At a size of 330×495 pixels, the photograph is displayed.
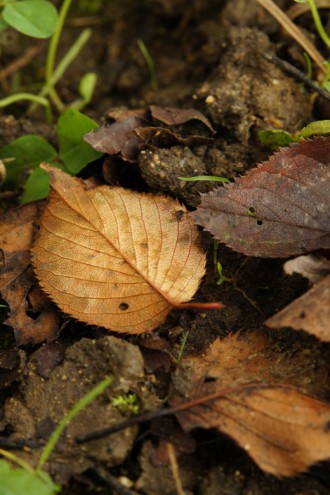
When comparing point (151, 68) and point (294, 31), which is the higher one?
point (294, 31)

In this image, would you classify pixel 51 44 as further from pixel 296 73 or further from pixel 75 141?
pixel 296 73

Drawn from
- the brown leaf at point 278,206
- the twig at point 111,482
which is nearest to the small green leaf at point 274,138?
the brown leaf at point 278,206

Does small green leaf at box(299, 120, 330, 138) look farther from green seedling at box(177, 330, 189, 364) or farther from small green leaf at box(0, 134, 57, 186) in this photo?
small green leaf at box(0, 134, 57, 186)

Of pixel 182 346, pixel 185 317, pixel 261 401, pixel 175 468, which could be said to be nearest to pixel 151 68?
pixel 185 317

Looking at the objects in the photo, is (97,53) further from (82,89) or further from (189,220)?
(189,220)

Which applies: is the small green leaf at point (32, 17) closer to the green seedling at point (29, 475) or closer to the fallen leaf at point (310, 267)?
the fallen leaf at point (310, 267)

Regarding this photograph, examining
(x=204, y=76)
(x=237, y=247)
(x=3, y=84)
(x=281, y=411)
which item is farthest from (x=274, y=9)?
(x=281, y=411)
